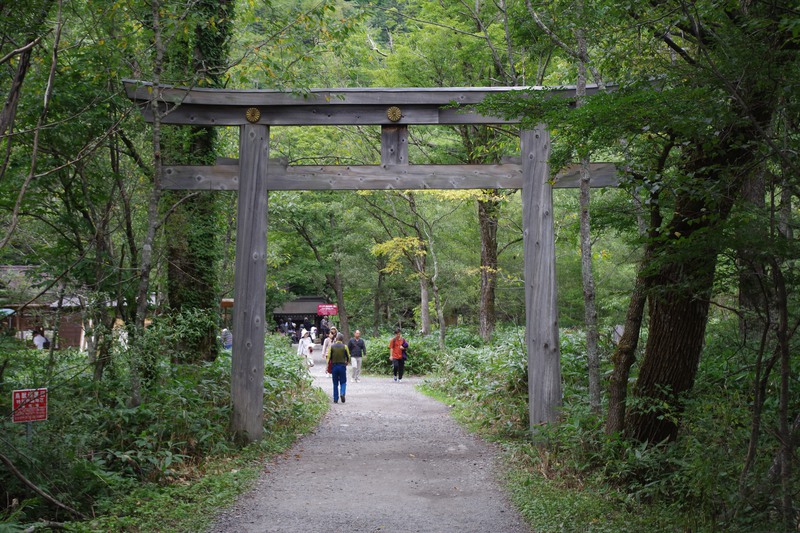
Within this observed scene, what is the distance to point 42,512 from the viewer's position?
6387 millimetres

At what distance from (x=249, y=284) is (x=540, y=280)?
402cm

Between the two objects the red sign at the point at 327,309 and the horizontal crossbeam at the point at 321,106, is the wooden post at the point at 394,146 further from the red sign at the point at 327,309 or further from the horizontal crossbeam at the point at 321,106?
the red sign at the point at 327,309

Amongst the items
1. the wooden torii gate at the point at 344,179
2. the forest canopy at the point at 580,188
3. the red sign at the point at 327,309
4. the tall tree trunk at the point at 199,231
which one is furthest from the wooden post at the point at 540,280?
the red sign at the point at 327,309

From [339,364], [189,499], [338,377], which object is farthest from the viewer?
[338,377]

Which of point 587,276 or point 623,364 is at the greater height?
point 587,276

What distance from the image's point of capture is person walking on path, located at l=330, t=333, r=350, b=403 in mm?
15844

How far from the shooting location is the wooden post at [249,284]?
31.6 feet

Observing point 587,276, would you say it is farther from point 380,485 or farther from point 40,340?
point 40,340

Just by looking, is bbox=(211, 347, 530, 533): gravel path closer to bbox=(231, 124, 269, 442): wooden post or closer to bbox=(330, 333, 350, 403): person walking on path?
bbox=(231, 124, 269, 442): wooden post

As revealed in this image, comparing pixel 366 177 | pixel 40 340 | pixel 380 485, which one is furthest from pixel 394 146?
pixel 40 340

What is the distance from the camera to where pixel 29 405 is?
635 centimetres

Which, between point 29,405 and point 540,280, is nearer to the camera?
point 29,405

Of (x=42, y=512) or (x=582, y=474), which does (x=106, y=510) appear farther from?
(x=582, y=474)

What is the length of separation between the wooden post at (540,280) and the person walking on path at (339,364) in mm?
6902
